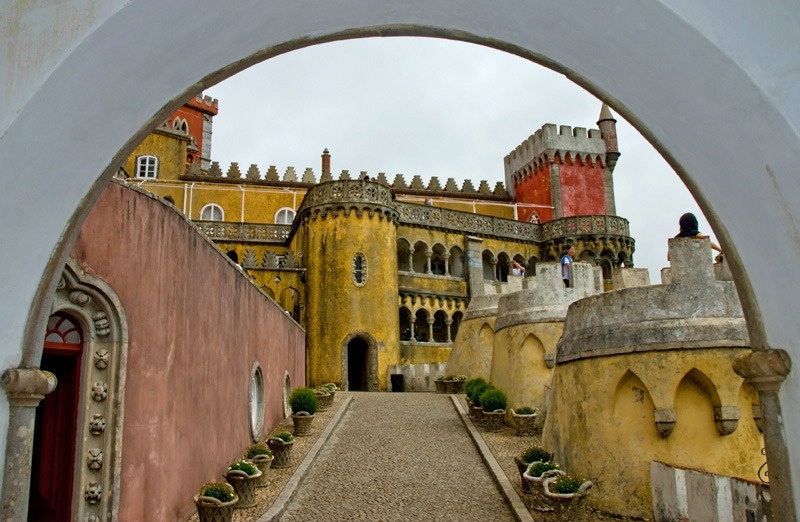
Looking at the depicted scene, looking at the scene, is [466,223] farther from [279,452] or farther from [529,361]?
[279,452]

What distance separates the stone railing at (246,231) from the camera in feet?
117

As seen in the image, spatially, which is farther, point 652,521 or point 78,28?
point 652,521

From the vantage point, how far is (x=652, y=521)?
876 centimetres

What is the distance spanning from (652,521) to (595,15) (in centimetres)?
668

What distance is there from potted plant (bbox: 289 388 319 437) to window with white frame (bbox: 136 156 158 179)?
2775cm

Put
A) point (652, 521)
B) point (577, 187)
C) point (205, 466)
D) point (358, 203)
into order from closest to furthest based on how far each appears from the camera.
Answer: point (652, 521) → point (205, 466) → point (358, 203) → point (577, 187)

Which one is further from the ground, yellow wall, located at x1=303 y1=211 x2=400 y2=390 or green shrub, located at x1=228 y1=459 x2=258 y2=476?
yellow wall, located at x1=303 y1=211 x2=400 y2=390

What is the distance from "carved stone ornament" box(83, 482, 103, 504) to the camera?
6.72 m

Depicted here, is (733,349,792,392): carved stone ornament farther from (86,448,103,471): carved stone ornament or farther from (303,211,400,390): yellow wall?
(303,211,400,390): yellow wall

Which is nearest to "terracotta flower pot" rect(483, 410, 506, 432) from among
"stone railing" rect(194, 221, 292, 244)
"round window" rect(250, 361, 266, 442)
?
"round window" rect(250, 361, 266, 442)

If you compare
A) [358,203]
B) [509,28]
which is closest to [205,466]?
[509,28]

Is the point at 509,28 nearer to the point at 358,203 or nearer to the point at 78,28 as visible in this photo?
the point at 78,28

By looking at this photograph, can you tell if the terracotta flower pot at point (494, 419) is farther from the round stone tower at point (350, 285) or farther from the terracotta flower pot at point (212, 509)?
the round stone tower at point (350, 285)

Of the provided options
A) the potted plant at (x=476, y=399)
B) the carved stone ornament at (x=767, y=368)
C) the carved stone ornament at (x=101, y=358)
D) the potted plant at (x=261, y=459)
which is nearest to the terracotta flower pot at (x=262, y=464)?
the potted plant at (x=261, y=459)
